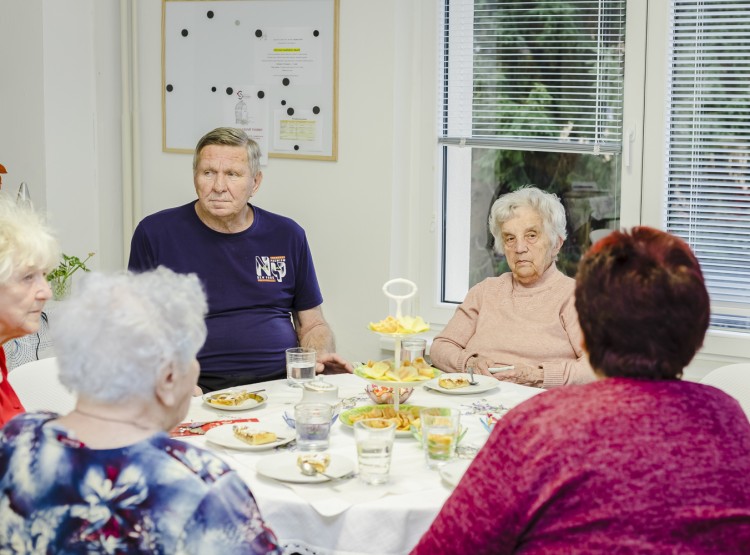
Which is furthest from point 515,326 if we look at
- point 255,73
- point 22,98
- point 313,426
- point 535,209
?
point 22,98

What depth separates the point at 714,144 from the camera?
3441mm

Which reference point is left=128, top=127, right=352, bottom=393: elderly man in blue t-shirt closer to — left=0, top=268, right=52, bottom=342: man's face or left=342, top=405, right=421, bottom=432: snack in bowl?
left=342, top=405, right=421, bottom=432: snack in bowl

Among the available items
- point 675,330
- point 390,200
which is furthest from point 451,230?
point 675,330

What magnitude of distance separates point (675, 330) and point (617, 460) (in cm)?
21

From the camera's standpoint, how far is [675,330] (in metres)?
1.40

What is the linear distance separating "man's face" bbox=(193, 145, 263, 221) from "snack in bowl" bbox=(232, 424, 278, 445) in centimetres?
128

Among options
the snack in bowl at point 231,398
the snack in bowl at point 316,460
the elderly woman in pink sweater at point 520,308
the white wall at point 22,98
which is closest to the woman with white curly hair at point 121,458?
the snack in bowl at point 316,460

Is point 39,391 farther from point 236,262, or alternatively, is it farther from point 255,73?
point 255,73

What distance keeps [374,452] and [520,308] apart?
1373mm

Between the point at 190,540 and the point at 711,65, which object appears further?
the point at 711,65

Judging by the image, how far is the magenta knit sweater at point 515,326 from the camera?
310 cm

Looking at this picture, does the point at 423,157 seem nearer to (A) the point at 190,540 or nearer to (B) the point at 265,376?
(B) the point at 265,376

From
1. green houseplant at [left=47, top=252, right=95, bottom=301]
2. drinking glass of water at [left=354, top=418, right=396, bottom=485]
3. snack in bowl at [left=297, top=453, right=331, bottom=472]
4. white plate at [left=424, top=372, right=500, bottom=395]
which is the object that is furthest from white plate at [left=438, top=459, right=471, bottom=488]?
green houseplant at [left=47, top=252, right=95, bottom=301]

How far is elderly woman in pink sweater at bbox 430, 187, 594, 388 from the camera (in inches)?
122
